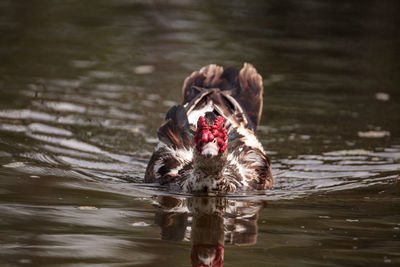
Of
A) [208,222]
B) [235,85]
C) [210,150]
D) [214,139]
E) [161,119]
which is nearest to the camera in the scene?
[208,222]

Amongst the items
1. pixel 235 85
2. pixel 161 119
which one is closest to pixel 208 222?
pixel 235 85

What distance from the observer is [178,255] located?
5.87m

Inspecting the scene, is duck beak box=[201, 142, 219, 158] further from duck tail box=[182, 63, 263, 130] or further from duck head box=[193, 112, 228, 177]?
duck tail box=[182, 63, 263, 130]

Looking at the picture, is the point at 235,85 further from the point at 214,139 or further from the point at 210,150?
the point at 210,150

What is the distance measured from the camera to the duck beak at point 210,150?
292 inches

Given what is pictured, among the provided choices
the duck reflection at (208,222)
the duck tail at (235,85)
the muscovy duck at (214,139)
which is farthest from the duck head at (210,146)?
the duck tail at (235,85)

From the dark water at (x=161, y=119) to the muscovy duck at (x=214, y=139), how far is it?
274 millimetres

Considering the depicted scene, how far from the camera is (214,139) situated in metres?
7.59

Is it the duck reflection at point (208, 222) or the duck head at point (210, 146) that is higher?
the duck head at point (210, 146)

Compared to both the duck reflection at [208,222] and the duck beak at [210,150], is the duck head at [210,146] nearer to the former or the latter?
the duck beak at [210,150]

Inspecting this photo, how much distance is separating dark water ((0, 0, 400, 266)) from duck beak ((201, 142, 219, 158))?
0.49 meters

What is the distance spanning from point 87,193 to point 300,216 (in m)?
2.04

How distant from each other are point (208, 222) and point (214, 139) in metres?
0.95

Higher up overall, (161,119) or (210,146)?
(210,146)
